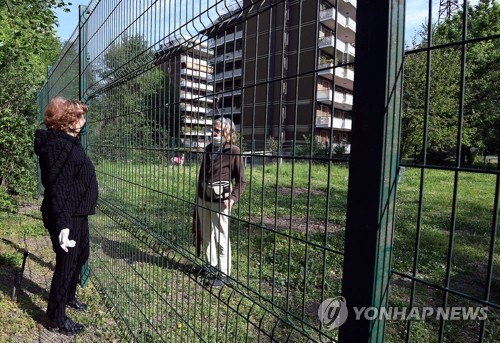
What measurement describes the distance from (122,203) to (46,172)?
67 cm

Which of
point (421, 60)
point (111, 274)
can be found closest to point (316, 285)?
point (111, 274)

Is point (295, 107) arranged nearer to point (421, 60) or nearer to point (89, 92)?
point (421, 60)

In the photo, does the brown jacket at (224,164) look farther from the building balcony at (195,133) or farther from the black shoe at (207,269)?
the black shoe at (207,269)

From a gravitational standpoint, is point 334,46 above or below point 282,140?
above

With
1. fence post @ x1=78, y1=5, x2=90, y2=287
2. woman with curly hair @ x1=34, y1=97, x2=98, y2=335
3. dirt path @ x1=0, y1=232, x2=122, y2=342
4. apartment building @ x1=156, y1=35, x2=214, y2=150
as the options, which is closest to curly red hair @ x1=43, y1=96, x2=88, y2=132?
woman with curly hair @ x1=34, y1=97, x2=98, y2=335

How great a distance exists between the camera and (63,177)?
317 centimetres

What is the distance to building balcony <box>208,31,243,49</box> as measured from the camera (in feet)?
5.74

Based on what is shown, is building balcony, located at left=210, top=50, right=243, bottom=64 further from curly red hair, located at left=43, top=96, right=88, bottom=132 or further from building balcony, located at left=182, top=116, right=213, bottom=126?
curly red hair, located at left=43, top=96, right=88, bottom=132

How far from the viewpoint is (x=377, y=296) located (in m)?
1.11

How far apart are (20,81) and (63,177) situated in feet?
22.4

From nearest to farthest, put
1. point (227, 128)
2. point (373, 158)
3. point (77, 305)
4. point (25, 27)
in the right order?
1. point (373, 158)
2. point (227, 128)
3. point (77, 305)
4. point (25, 27)

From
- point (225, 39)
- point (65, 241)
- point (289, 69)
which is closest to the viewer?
point (289, 69)

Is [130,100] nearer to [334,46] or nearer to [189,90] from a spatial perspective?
[189,90]

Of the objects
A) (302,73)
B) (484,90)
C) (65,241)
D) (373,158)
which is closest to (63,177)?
(65,241)
